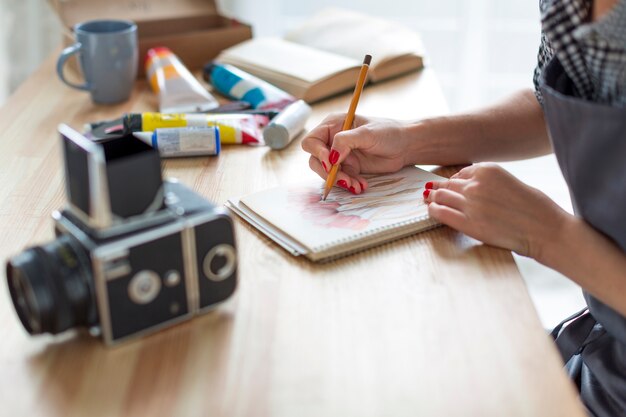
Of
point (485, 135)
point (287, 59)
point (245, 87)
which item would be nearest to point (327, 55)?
point (287, 59)

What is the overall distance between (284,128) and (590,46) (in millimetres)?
471

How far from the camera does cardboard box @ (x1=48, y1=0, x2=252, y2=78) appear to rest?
142cm

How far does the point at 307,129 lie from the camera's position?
118 cm

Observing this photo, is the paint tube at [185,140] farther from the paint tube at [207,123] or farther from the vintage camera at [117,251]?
the vintage camera at [117,251]

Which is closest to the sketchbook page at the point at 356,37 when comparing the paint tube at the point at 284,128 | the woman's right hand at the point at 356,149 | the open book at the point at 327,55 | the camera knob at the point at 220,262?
the open book at the point at 327,55

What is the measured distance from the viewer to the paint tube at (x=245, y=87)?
4.05 ft

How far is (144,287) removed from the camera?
0.66 m

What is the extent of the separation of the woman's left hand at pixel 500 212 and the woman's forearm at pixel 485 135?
16 cm

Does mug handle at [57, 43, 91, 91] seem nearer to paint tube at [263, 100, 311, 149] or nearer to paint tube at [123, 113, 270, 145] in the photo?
paint tube at [123, 113, 270, 145]

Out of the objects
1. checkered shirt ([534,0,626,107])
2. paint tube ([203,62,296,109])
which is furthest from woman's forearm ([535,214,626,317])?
paint tube ([203,62,296,109])

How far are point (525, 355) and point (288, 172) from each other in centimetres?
46

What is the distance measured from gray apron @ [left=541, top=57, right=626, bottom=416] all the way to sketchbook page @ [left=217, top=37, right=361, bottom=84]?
0.54 meters

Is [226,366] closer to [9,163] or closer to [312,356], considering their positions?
[312,356]

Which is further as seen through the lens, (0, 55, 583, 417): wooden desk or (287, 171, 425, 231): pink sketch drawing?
(287, 171, 425, 231): pink sketch drawing
